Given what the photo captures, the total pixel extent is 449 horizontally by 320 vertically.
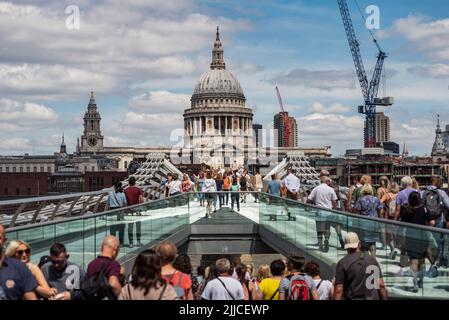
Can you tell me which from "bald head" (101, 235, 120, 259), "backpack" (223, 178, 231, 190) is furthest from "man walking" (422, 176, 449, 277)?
"backpack" (223, 178, 231, 190)

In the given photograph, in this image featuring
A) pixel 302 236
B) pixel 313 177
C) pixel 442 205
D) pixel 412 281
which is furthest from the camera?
pixel 313 177

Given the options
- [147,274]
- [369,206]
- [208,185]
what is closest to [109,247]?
[147,274]

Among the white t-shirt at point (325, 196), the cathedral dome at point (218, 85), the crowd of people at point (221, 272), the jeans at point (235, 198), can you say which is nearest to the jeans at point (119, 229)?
the crowd of people at point (221, 272)

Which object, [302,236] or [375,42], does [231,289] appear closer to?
[302,236]

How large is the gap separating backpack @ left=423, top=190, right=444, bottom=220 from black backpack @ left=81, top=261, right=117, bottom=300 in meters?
6.23

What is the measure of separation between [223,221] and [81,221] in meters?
13.4

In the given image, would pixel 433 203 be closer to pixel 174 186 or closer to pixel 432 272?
pixel 432 272

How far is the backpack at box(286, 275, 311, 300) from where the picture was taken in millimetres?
9266

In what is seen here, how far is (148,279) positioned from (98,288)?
0.93 metres

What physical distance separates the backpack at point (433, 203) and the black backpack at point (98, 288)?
245 inches

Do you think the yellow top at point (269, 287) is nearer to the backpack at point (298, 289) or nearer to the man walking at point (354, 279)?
the backpack at point (298, 289)

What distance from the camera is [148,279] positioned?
25.0 ft
